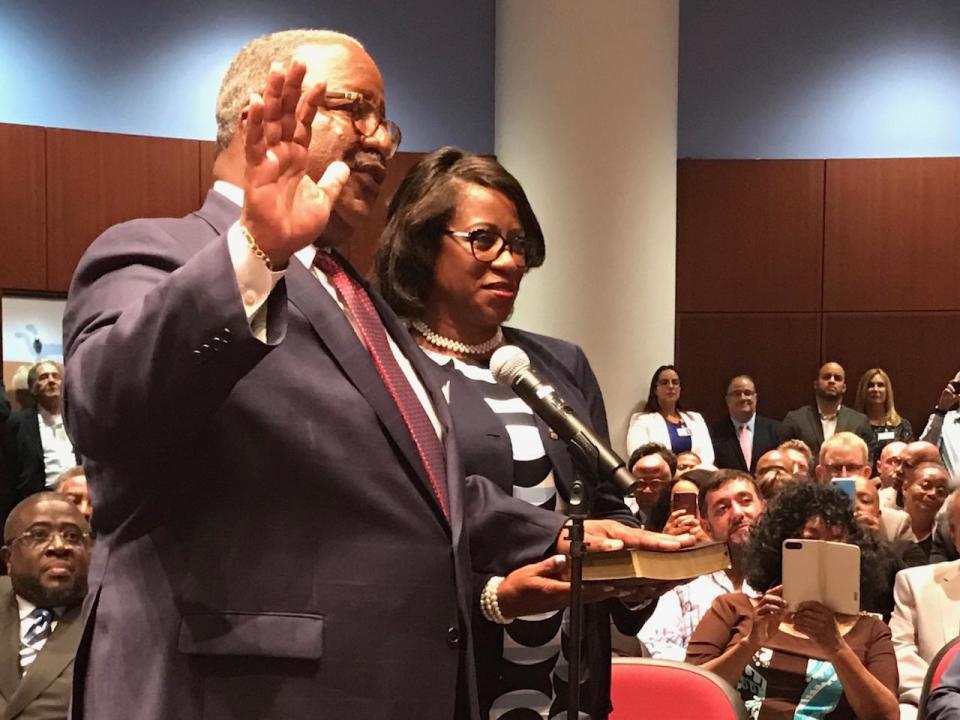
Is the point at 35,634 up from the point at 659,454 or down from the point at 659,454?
down

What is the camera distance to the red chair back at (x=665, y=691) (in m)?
3.11

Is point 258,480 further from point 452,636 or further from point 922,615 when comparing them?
point 922,615

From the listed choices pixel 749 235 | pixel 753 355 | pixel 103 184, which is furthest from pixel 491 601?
pixel 749 235

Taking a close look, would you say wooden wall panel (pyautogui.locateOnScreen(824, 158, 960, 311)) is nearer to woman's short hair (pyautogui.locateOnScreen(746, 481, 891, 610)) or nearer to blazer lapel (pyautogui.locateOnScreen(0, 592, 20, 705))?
woman's short hair (pyautogui.locateOnScreen(746, 481, 891, 610))

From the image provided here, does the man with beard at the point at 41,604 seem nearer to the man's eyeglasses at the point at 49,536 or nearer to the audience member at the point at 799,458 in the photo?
the man's eyeglasses at the point at 49,536

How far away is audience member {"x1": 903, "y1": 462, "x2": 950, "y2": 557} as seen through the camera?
20.0 ft

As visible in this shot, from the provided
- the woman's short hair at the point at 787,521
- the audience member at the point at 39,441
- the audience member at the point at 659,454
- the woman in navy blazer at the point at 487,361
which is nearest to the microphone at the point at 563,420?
the woman in navy blazer at the point at 487,361

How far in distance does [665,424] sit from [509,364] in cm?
753

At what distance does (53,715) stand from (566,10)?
6.43 meters

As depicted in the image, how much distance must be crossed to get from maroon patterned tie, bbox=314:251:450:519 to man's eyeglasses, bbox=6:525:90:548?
9.48 ft

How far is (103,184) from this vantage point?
970 cm

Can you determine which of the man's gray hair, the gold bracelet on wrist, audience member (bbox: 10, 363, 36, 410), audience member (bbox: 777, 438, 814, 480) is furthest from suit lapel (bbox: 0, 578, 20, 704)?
audience member (bbox: 10, 363, 36, 410)

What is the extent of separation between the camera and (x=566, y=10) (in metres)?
9.05

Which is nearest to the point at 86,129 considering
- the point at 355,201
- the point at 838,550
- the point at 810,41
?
the point at 810,41
